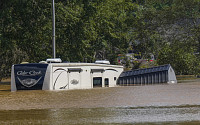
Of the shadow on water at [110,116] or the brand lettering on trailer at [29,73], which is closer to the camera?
the shadow on water at [110,116]

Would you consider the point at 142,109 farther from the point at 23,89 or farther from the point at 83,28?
the point at 83,28

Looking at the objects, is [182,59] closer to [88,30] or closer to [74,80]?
[88,30]

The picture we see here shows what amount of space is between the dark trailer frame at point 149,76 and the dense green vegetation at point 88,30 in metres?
5.97

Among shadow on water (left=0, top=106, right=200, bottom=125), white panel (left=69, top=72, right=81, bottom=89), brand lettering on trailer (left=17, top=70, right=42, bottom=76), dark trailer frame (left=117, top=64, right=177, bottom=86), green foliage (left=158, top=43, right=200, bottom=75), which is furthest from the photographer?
green foliage (left=158, top=43, right=200, bottom=75)

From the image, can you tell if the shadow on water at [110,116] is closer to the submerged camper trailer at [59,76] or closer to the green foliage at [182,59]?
the submerged camper trailer at [59,76]

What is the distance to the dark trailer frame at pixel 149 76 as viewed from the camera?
30391 mm

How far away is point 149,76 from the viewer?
31.1 metres

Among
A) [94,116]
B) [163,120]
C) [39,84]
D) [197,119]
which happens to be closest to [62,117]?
[94,116]

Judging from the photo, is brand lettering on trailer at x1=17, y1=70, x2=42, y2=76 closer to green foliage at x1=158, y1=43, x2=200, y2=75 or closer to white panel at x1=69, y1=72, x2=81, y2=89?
white panel at x1=69, y1=72, x2=81, y2=89

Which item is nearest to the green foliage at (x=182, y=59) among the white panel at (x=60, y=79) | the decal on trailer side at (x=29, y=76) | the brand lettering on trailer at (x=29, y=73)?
the white panel at (x=60, y=79)

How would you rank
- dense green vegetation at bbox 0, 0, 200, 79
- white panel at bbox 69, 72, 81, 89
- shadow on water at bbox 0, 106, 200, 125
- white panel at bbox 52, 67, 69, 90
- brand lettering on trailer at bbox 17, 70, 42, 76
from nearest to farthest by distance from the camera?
shadow on water at bbox 0, 106, 200, 125 → brand lettering on trailer at bbox 17, 70, 42, 76 → white panel at bbox 52, 67, 69, 90 → white panel at bbox 69, 72, 81, 89 → dense green vegetation at bbox 0, 0, 200, 79

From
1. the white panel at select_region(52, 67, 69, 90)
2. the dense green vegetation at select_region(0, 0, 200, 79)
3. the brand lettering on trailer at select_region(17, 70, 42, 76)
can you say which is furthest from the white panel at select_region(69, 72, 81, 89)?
the dense green vegetation at select_region(0, 0, 200, 79)

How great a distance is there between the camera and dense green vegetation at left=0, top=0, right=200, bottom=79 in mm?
32625

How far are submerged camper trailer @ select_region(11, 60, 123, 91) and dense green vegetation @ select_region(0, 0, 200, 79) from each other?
7.01 m
